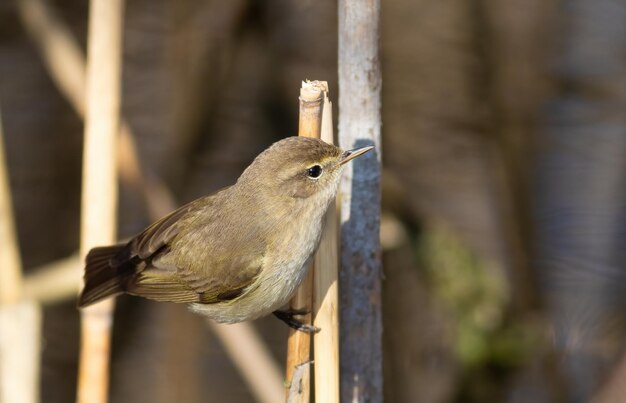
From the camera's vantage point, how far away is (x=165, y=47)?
164 inches

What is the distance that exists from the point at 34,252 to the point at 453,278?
2.35 meters

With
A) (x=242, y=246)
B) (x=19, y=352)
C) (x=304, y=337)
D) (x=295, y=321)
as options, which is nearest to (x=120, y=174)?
(x=19, y=352)

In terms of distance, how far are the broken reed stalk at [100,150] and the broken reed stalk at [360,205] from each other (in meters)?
0.78

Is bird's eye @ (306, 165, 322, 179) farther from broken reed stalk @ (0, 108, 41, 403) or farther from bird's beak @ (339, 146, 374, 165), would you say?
broken reed stalk @ (0, 108, 41, 403)

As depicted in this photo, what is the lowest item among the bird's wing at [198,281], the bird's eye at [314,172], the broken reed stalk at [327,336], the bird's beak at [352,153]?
the broken reed stalk at [327,336]

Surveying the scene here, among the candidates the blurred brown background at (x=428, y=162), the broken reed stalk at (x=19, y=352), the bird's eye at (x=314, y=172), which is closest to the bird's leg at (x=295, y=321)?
the bird's eye at (x=314, y=172)

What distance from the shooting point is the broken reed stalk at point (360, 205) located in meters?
2.21

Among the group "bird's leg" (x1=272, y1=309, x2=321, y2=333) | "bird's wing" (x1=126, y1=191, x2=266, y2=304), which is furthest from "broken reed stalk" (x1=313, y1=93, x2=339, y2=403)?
"bird's wing" (x1=126, y1=191, x2=266, y2=304)

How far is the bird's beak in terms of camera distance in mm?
2207

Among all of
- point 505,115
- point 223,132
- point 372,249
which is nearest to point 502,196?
point 505,115

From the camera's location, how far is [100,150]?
254 centimetres

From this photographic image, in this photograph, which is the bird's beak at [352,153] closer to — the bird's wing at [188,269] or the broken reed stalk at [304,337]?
the broken reed stalk at [304,337]

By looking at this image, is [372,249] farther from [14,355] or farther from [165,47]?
[165,47]

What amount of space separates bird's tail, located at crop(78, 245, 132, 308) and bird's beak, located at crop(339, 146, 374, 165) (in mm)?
940
